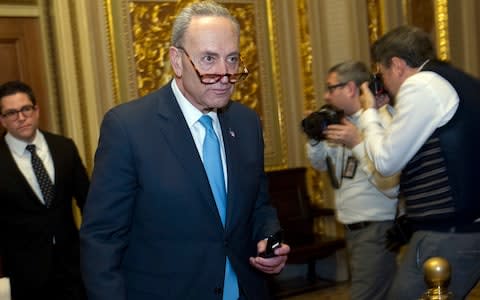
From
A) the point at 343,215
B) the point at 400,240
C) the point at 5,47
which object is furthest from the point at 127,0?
the point at 400,240

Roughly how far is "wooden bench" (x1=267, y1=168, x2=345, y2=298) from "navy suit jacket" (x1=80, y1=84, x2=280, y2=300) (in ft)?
10.8

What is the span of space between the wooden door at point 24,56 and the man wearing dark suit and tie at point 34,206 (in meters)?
1.33

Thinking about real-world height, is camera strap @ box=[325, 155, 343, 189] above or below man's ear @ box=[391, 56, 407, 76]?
below

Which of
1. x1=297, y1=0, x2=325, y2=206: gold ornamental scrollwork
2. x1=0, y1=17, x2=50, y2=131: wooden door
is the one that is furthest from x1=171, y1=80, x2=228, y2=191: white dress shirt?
x1=297, y1=0, x2=325, y2=206: gold ornamental scrollwork

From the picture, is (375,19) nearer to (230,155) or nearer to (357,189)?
(357,189)

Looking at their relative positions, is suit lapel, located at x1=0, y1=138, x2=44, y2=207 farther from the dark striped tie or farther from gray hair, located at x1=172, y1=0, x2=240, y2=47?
gray hair, located at x1=172, y1=0, x2=240, y2=47

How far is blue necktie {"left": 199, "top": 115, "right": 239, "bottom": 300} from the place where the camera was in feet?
6.37

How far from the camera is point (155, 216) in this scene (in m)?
1.86

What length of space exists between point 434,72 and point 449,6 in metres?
3.16

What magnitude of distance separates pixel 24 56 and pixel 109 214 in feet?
10.7

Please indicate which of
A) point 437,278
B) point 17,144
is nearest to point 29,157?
point 17,144

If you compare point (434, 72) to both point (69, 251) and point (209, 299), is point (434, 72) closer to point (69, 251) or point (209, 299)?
point (209, 299)

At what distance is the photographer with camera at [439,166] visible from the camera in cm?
229

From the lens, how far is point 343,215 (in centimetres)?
322
